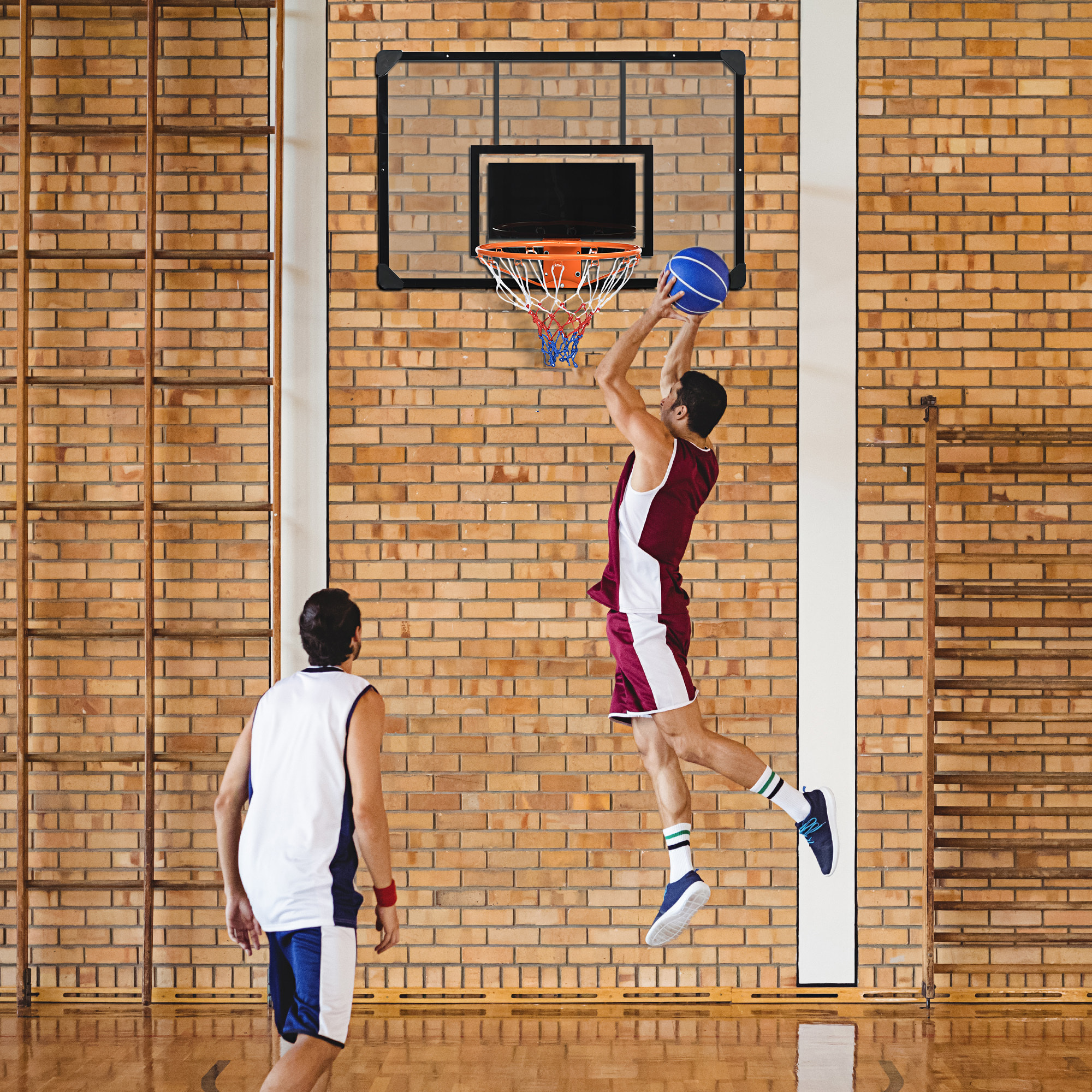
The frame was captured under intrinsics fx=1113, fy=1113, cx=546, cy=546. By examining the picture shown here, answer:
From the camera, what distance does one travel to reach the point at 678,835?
139 inches

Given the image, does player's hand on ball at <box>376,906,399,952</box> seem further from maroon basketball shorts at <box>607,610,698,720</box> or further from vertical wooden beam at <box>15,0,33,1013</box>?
vertical wooden beam at <box>15,0,33,1013</box>

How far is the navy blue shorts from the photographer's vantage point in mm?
2586

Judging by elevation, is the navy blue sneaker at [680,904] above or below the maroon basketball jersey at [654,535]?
below

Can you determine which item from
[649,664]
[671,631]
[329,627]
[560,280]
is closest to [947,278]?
[560,280]

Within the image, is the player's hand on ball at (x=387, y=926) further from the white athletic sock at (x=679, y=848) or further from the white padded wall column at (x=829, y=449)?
the white padded wall column at (x=829, y=449)

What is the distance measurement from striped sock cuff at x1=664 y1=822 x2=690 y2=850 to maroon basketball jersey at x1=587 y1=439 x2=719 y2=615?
2.24 feet

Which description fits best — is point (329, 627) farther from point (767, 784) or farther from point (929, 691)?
point (929, 691)

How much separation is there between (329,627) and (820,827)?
185 centimetres

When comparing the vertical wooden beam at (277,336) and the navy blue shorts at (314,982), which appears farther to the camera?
the vertical wooden beam at (277,336)

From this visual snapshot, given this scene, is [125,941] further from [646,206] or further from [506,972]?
[646,206]

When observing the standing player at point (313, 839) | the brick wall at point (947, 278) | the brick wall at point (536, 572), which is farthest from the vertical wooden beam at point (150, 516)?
the brick wall at point (947, 278)

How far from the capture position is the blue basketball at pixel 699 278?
3236 mm

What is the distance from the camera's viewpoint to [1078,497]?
14.6 ft

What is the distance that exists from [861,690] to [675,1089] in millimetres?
1659
